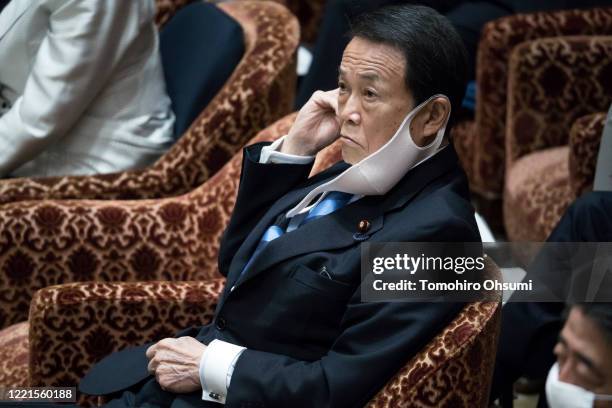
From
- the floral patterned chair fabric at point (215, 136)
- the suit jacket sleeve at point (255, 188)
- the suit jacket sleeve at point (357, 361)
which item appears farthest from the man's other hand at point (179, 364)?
the floral patterned chair fabric at point (215, 136)

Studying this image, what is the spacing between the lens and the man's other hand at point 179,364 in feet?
6.84

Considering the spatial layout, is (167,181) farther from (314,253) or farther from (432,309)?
(432,309)

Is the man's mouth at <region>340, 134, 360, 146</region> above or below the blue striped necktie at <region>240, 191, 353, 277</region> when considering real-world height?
above

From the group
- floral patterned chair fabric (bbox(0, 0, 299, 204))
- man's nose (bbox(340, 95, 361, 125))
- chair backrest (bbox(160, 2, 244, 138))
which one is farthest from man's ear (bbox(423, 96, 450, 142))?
chair backrest (bbox(160, 2, 244, 138))

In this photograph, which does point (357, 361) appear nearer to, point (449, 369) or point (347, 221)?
point (449, 369)

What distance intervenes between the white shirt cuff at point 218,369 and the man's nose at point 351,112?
1.38 ft

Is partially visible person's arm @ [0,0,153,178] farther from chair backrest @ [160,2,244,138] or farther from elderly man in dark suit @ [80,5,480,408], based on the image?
elderly man in dark suit @ [80,5,480,408]

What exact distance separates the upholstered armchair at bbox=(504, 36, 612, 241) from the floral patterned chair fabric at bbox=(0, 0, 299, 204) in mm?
802

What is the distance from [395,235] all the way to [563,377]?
58cm

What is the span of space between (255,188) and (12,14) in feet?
3.76

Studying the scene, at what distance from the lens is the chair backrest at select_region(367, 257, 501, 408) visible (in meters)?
1.89

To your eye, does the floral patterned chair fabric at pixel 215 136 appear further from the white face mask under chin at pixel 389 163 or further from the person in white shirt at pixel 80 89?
the white face mask under chin at pixel 389 163

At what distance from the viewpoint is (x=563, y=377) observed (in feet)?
4.68

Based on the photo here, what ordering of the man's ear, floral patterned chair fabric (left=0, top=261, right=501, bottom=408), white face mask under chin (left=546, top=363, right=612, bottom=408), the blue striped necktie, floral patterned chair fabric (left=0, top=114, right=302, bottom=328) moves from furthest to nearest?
floral patterned chair fabric (left=0, top=114, right=302, bottom=328) < floral patterned chair fabric (left=0, top=261, right=501, bottom=408) < the blue striped necktie < the man's ear < white face mask under chin (left=546, top=363, right=612, bottom=408)
